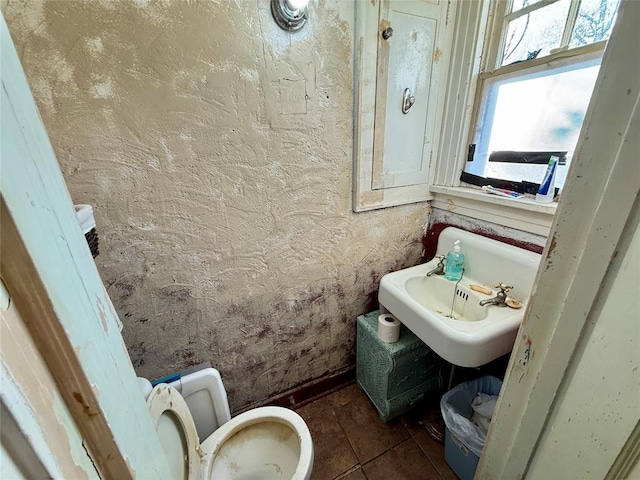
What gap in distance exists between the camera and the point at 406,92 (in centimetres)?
109

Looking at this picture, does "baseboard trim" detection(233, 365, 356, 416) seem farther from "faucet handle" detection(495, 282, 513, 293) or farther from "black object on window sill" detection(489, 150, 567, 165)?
"black object on window sill" detection(489, 150, 567, 165)

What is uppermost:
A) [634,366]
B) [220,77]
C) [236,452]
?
[220,77]

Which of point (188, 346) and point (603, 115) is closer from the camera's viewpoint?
point (603, 115)

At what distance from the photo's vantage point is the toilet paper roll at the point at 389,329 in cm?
117

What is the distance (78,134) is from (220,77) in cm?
41

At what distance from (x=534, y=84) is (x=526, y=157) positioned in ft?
0.88

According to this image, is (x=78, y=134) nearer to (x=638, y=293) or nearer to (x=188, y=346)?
(x=188, y=346)

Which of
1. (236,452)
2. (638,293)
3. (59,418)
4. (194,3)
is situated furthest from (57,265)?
(236,452)

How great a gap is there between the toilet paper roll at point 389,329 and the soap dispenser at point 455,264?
12.5 inches

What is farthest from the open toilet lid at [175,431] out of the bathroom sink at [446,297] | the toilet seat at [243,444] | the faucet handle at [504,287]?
the faucet handle at [504,287]

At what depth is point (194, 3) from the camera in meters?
0.74

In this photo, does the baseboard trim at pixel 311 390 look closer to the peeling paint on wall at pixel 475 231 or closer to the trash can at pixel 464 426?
the trash can at pixel 464 426

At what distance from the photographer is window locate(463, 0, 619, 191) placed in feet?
2.87

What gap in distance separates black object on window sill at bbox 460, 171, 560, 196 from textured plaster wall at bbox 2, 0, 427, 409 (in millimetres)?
377
